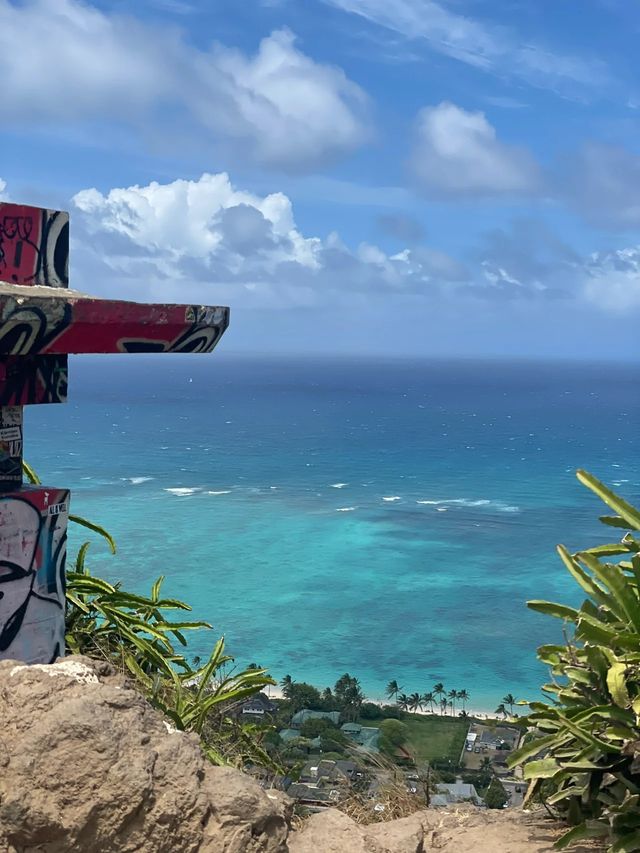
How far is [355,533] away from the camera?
68062 millimetres

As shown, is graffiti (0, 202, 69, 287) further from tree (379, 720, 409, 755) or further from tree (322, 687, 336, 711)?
tree (322, 687, 336, 711)

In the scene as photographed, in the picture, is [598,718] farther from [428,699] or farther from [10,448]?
[428,699]

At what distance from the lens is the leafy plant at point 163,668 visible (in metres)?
6.95

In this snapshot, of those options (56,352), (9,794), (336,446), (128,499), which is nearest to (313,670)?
(128,499)

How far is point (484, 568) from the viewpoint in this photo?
59031mm

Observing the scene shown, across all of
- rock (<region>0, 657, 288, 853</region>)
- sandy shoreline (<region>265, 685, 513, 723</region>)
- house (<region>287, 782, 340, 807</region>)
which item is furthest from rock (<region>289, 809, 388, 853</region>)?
sandy shoreline (<region>265, 685, 513, 723</region>)

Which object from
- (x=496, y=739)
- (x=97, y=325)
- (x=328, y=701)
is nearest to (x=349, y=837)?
(x=97, y=325)

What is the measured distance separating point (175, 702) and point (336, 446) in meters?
109

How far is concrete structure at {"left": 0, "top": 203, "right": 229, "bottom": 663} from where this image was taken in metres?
7.16

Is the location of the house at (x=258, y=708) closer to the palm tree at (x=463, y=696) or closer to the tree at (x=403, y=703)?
the tree at (x=403, y=703)

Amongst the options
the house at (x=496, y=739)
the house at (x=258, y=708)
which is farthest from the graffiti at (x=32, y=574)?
the house at (x=496, y=739)

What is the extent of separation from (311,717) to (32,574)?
18.5m

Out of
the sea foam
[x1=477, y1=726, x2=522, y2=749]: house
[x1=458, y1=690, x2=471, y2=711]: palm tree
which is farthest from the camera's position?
the sea foam

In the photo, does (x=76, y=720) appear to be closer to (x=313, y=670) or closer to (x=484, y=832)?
(x=484, y=832)
